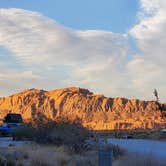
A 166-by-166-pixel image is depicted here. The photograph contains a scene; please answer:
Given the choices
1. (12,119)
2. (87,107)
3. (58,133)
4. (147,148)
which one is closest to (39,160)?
(58,133)

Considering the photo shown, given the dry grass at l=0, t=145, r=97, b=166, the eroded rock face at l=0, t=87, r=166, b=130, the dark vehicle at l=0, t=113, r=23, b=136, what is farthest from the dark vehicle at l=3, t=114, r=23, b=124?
the eroded rock face at l=0, t=87, r=166, b=130

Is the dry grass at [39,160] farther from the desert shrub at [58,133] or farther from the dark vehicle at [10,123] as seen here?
the dark vehicle at [10,123]

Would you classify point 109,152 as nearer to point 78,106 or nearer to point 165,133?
point 165,133

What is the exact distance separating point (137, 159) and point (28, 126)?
67.4 ft

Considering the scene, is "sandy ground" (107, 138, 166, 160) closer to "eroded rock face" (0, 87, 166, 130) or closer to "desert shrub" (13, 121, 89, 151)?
"desert shrub" (13, 121, 89, 151)

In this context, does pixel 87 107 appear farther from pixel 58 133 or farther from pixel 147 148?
pixel 58 133

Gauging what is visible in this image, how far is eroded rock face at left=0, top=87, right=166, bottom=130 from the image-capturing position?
114 meters

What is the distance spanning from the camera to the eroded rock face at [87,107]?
114 m

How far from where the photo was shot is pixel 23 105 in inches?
5310

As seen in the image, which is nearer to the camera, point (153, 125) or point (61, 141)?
point (61, 141)

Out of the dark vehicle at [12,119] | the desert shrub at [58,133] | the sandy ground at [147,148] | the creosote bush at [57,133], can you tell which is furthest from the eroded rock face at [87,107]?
the desert shrub at [58,133]

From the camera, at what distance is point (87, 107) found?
12762 cm

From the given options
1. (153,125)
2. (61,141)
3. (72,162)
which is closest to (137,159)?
(72,162)

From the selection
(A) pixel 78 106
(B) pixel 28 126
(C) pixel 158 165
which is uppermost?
(A) pixel 78 106
